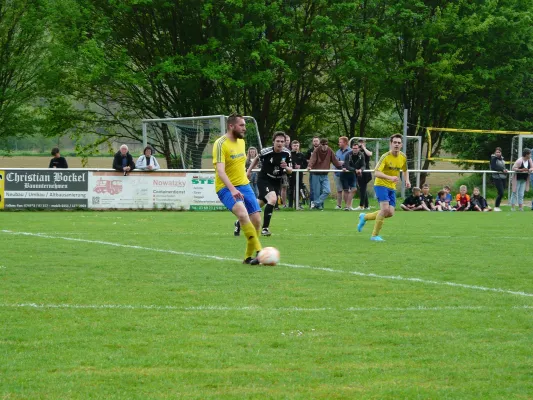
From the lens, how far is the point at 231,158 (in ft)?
42.8

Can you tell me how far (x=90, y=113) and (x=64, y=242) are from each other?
2855 centimetres

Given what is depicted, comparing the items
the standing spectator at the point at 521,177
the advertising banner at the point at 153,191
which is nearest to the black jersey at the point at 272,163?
the advertising banner at the point at 153,191

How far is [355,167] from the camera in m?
29.4

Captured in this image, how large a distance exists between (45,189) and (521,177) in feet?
46.2

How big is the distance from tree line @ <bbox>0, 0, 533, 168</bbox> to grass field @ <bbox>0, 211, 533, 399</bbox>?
84.9 ft

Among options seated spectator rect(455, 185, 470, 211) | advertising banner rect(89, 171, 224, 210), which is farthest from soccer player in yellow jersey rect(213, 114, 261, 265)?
seated spectator rect(455, 185, 470, 211)

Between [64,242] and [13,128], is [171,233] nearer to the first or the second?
[64,242]

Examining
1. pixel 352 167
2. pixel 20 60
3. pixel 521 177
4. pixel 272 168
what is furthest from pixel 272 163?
pixel 20 60

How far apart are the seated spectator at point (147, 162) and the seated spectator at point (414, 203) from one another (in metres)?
7.36

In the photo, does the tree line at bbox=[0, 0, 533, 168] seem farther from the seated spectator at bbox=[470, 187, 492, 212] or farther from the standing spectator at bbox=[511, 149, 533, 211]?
the seated spectator at bbox=[470, 187, 492, 212]

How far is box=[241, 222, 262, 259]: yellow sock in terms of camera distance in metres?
12.4

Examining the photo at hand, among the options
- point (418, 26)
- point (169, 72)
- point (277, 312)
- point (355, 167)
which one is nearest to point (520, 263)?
point (277, 312)

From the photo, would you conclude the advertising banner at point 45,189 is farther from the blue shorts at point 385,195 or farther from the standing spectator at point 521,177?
the blue shorts at point 385,195

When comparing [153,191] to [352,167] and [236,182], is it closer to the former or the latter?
[352,167]
